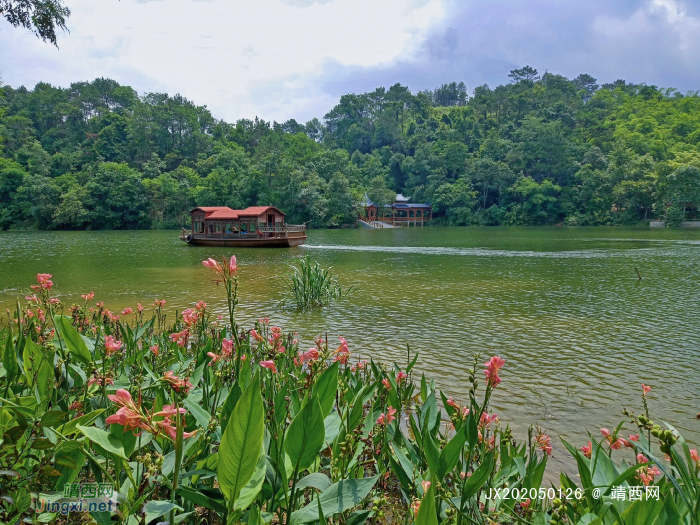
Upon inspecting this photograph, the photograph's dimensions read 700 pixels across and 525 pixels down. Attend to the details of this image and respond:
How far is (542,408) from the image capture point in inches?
171

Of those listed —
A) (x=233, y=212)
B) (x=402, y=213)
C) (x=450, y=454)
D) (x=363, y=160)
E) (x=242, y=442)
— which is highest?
(x=363, y=160)

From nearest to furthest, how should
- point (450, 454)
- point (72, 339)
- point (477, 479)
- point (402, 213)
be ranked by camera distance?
point (477, 479), point (450, 454), point (72, 339), point (402, 213)

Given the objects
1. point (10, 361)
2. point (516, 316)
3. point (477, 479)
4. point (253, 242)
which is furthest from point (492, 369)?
point (253, 242)

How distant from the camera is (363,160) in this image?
71.4 m

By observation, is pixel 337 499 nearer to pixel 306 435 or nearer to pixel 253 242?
pixel 306 435

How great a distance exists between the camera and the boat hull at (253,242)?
26266 millimetres

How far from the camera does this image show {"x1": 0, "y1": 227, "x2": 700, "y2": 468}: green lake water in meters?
4.70

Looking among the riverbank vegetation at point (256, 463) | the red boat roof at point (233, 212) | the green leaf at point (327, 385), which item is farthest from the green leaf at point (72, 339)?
the red boat roof at point (233, 212)

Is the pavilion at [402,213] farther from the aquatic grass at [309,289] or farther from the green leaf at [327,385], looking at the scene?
the green leaf at [327,385]

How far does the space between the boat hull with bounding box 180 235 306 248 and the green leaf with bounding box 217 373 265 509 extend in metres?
25.1

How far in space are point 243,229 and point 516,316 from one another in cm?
2272

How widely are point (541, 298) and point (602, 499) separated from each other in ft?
31.2

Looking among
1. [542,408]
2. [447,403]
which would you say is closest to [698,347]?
[542,408]

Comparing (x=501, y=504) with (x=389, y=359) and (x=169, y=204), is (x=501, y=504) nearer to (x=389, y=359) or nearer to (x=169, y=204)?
(x=389, y=359)
